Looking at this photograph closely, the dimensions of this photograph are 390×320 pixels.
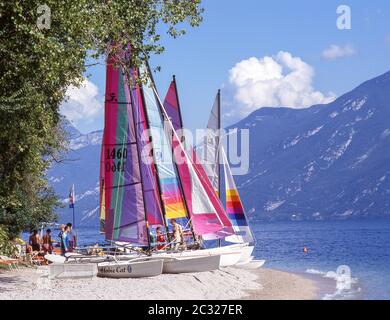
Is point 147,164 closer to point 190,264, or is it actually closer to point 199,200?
point 199,200

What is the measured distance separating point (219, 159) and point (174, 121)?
5716 mm

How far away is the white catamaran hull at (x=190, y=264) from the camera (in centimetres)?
3281

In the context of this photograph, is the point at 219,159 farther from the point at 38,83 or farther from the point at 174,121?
the point at 38,83

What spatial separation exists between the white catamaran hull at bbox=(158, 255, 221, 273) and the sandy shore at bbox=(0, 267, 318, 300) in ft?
1.13

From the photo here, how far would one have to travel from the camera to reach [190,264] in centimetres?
3309

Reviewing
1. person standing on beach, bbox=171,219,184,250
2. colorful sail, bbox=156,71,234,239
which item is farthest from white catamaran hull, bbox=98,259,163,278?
colorful sail, bbox=156,71,234,239

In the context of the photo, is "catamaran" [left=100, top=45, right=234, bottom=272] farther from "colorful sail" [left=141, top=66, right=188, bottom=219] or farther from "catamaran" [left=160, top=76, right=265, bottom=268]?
"catamaran" [left=160, top=76, right=265, bottom=268]

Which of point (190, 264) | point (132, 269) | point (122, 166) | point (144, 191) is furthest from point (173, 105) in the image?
point (132, 269)

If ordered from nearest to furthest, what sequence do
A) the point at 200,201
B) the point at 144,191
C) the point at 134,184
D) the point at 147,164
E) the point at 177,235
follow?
the point at 134,184, the point at 177,235, the point at 200,201, the point at 144,191, the point at 147,164

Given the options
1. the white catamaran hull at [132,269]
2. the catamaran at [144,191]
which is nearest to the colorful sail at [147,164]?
the catamaran at [144,191]

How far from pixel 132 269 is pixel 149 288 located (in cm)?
333

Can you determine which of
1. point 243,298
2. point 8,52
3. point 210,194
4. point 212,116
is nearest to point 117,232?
point 210,194

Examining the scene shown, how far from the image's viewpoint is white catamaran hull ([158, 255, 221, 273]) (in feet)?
108

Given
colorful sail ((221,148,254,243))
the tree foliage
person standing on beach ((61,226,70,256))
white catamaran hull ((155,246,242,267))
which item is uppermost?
the tree foliage
